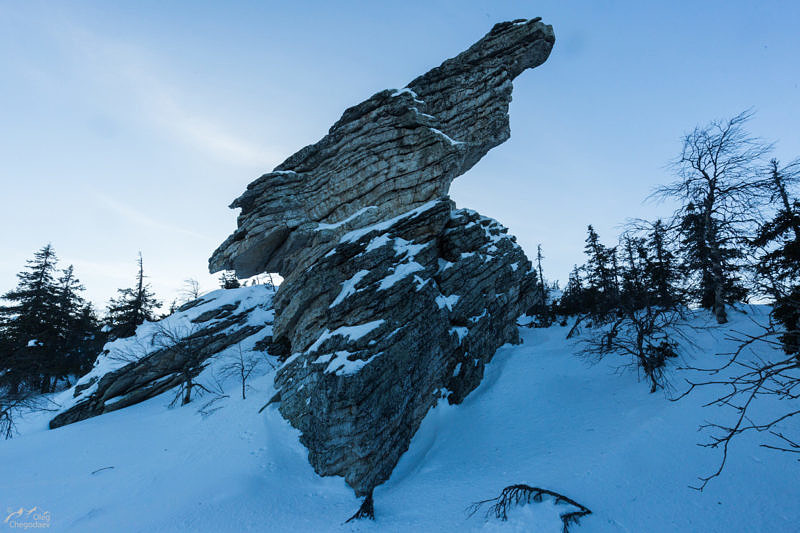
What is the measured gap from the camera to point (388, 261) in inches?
606

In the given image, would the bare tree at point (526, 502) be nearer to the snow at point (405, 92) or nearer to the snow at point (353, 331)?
the snow at point (353, 331)

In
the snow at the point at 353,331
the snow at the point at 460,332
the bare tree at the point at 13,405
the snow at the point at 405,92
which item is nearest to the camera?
the snow at the point at 353,331

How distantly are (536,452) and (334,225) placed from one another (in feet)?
50.4

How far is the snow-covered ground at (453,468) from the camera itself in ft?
23.8

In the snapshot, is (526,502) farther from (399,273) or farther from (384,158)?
(384,158)

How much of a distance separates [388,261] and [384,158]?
790cm

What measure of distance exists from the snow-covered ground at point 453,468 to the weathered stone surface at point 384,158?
9.61m

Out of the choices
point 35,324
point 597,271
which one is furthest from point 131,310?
point 597,271

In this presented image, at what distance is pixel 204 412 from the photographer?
606 inches

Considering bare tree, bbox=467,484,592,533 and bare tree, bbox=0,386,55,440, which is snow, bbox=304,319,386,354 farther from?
bare tree, bbox=0,386,55,440

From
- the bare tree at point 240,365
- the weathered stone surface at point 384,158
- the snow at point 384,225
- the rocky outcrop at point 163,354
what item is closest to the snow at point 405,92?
the weathered stone surface at point 384,158

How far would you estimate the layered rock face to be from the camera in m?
12.1

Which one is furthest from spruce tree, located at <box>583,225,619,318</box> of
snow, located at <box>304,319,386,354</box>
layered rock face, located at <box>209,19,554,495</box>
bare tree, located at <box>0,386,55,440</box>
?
bare tree, located at <box>0,386,55,440</box>

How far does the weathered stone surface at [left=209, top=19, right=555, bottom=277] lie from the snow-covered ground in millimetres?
9613
